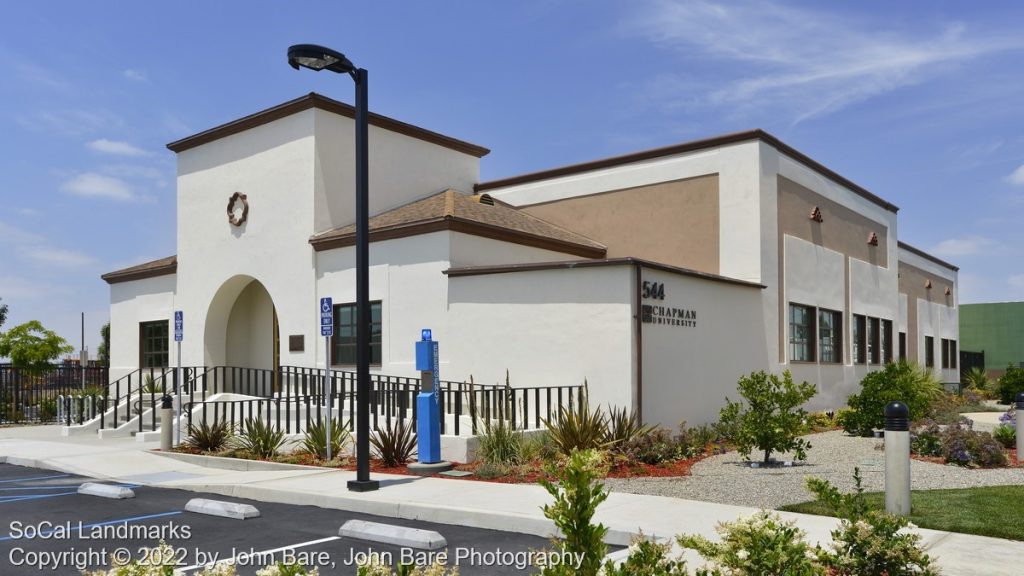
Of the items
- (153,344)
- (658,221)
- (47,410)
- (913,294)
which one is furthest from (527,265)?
(913,294)

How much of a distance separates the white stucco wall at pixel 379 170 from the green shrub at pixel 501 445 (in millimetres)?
9683

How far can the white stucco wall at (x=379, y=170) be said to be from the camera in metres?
21.4

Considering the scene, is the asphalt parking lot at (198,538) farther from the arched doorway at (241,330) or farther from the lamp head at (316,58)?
the arched doorway at (241,330)

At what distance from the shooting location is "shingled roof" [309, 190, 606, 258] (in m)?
19.0

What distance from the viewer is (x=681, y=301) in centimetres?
1697

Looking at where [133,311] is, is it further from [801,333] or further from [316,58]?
[801,333]

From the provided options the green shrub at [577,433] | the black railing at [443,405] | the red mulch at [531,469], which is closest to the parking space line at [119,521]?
the red mulch at [531,469]

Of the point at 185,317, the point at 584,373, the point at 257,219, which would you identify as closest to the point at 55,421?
the point at 185,317

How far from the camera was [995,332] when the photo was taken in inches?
2371

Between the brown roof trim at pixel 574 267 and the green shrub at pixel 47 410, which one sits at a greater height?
the brown roof trim at pixel 574 267

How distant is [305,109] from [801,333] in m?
14.6

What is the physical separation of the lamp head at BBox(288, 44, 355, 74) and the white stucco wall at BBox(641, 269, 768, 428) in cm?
695

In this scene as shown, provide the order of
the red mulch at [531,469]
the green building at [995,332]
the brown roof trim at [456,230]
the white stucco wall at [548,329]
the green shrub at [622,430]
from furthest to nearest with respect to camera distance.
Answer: the green building at [995,332], the brown roof trim at [456,230], the white stucco wall at [548,329], the green shrub at [622,430], the red mulch at [531,469]

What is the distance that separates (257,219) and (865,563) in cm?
1946
